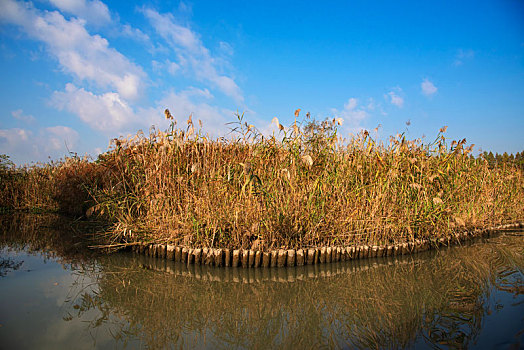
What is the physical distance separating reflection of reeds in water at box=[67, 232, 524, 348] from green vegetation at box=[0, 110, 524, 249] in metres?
0.54

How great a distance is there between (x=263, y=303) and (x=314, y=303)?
0.48 m

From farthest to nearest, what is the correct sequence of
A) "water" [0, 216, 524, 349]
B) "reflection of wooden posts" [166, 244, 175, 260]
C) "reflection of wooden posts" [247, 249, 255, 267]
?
"reflection of wooden posts" [166, 244, 175, 260]
"reflection of wooden posts" [247, 249, 255, 267]
"water" [0, 216, 524, 349]

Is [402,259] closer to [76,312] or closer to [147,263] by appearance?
[147,263]

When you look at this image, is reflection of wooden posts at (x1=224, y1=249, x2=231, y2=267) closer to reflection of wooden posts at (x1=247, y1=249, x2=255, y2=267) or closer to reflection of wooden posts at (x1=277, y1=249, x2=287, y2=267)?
reflection of wooden posts at (x1=247, y1=249, x2=255, y2=267)

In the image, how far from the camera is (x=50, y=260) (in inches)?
167

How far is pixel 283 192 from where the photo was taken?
424 centimetres

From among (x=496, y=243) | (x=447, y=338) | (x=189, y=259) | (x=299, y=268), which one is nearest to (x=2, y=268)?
(x=189, y=259)

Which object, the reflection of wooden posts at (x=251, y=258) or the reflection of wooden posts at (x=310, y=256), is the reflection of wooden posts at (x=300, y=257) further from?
the reflection of wooden posts at (x=251, y=258)

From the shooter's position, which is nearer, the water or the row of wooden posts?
the water

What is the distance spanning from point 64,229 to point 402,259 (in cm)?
676

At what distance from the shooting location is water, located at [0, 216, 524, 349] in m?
2.13

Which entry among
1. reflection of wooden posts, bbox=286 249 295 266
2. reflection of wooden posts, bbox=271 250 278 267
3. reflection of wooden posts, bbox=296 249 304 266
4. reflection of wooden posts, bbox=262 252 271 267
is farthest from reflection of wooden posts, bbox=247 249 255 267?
reflection of wooden posts, bbox=296 249 304 266

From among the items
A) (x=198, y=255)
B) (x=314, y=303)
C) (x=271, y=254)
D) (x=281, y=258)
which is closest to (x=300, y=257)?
(x=281, y=258)

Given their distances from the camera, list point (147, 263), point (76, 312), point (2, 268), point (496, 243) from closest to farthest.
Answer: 1. point (76, 312)
2. point (2, 268)
3. point (147, 263)
4. point (496, 243)
